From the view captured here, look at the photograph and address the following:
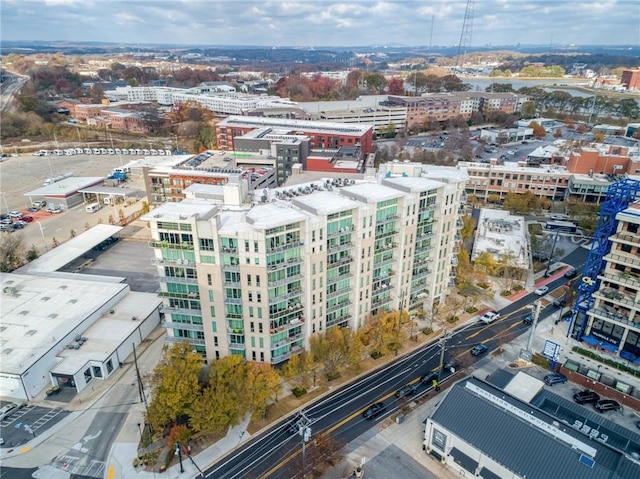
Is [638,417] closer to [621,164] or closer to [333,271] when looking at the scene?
[333,271]

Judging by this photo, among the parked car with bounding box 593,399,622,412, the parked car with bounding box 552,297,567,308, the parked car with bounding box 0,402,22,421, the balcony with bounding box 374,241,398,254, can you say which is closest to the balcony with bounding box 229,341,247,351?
the balcony with bounding box 374,241,398,254

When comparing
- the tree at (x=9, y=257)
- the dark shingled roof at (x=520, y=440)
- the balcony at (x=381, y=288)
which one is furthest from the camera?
the tree at (x=9, y=257)

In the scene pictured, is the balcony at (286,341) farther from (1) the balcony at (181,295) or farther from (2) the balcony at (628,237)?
(2) the balcony at (628,237)

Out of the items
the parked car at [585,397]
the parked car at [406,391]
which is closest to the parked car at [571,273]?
the parked car at [585,397]

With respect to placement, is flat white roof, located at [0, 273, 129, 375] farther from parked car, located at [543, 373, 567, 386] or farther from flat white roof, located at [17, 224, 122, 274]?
parked car, located at [543, 373, 567, 386]

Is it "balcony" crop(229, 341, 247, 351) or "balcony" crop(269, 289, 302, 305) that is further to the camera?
"balcony" crop(229, 341, 247, 351)

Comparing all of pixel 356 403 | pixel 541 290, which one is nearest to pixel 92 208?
pixel 356 403
